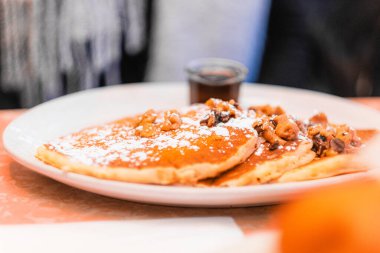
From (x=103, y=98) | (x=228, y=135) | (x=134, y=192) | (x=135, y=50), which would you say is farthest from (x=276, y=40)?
(x=134, y=192)

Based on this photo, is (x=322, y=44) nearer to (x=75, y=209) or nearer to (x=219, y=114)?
(x=219, y=114)

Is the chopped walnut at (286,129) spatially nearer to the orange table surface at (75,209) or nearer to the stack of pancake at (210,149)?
the stack of pancake at (210,149)

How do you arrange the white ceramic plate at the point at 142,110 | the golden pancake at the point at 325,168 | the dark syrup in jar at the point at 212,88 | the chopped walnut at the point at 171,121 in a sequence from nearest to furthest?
the white ceramic plate at the point at 142,110, the golden pancake at the point at 325,168, the chopped walnut at the point at 171,121, the dark syrup in jar at the point at 212,88

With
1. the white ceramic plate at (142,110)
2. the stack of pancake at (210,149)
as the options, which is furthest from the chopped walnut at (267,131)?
the white ceramic plate at (142,110)

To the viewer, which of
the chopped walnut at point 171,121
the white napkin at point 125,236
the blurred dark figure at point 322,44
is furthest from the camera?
the blurred dark figure at point 322,44

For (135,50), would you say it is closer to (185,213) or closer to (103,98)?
(103,98)

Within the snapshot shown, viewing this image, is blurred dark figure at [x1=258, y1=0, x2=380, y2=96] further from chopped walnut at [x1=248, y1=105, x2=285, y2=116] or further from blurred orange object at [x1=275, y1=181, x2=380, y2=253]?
blurred orange object at [x1=275, y1=181, x2=380, y2=253]

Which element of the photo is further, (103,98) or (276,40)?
(276,40)
